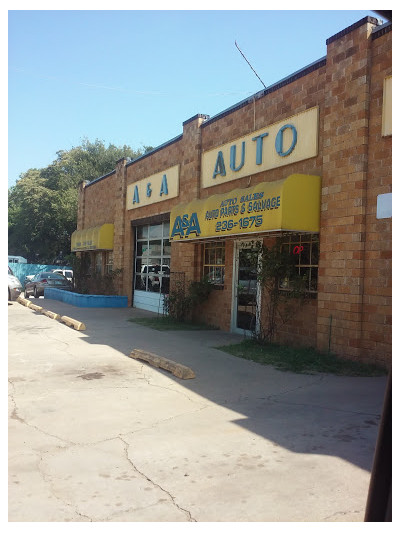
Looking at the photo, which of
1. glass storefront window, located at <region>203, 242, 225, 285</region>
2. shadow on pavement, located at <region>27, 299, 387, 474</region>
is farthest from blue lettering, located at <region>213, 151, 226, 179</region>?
shadow on pavement, located at <region>27, 299, 387, 474</region>

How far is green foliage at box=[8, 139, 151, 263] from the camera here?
1443 inches

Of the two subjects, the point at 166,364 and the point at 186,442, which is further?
the point at 166,364

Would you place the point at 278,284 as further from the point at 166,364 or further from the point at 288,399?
the point at 288,399

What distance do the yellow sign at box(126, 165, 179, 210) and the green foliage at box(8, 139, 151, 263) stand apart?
18.5 metres

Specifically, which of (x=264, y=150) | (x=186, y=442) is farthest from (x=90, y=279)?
(x=186, y=442)

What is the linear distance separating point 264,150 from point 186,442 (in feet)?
24.6

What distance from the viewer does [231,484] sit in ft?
11.5

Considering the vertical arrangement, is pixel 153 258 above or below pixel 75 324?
above

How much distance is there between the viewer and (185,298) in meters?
12.9

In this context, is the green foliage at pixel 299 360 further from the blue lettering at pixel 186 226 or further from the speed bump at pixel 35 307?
the speed bump at pixel 35 307

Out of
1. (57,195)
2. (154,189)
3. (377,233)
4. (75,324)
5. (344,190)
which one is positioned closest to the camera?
(377,233)

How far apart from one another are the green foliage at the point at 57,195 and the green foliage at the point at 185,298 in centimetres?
2386

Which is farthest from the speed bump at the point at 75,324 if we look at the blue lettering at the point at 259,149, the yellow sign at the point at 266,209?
the blue lettering at the point at 259,149
